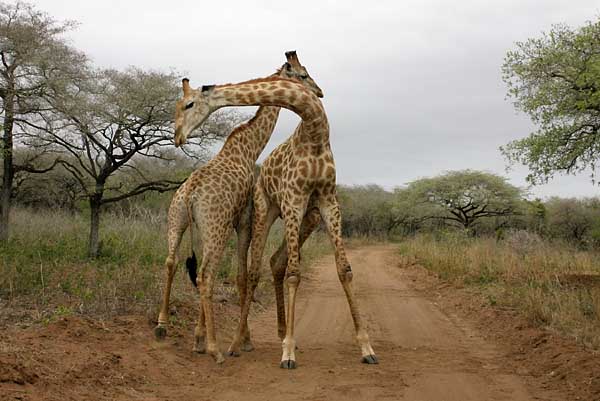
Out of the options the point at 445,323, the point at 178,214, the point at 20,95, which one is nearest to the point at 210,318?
the point at 178,214

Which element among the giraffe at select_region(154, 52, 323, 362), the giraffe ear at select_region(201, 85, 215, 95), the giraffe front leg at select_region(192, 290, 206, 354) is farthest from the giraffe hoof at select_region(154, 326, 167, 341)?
the giraffe ear at select_region(201, 85, 215, 95)

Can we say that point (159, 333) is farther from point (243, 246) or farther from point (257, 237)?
point (257, 237)

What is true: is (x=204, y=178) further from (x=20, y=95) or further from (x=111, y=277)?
(x=20, y=95)

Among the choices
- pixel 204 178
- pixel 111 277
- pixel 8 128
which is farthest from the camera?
pixel 8 128

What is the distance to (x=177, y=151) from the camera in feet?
46.5

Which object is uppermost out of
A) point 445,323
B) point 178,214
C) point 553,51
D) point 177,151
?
point 553,51

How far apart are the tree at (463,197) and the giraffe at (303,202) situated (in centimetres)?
2842

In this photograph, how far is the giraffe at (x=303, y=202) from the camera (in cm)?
607

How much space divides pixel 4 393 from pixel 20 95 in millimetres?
8956

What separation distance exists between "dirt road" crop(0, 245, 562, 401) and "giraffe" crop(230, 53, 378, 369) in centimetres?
48

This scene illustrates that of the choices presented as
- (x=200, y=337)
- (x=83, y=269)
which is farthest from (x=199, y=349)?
(x=83, y=269)

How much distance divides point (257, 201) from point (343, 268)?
4.54 feet

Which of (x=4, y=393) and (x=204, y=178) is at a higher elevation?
(x=204, y=178)

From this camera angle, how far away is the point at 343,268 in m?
6.09
